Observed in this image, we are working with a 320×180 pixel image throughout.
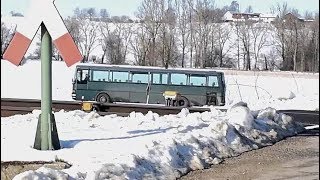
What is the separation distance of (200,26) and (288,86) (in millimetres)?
26752

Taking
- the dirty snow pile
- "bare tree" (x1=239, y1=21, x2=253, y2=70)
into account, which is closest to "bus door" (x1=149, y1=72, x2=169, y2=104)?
the dirty snow pile

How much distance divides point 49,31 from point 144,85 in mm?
21670

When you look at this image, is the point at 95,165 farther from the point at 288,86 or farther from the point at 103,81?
the point at 288,86

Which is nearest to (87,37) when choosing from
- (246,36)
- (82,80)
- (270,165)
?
(246,36)

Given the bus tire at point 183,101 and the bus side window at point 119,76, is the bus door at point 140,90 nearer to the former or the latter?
the bus side window at point 119,76

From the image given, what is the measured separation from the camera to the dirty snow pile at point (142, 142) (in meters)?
8.11

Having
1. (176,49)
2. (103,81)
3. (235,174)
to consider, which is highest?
(176,49)

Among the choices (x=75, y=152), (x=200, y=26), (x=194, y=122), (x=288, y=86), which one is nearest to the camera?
(x=75, y=152)

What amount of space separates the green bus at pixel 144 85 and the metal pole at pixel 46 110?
2034 centimetres

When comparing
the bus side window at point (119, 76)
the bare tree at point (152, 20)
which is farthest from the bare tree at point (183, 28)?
the bus side window at point (119, 76)

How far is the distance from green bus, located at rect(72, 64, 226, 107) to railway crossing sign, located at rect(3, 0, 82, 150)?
20360mm

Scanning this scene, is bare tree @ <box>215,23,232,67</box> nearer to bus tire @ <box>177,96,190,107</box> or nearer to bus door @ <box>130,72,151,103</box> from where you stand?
bus door @ <box>130,72,151,103</box>

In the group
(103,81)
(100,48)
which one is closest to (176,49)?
(100,48)

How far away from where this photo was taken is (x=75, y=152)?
8.66 metres
